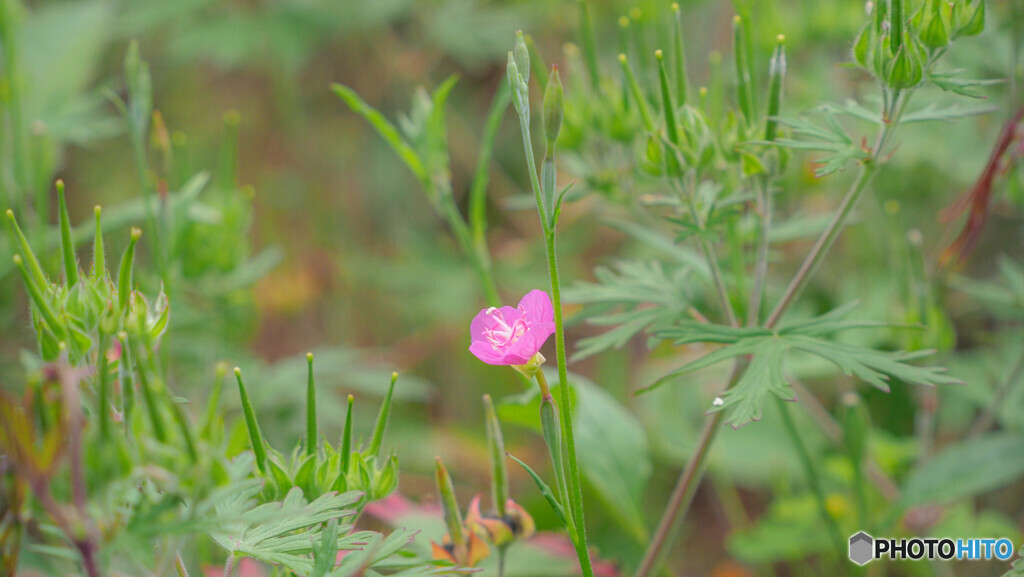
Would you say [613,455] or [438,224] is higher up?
[438,224]

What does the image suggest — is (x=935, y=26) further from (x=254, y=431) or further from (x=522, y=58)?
(x=254, y=431)

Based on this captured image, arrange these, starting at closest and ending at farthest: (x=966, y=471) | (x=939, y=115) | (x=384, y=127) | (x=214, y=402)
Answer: (x=214, y=402) < (x=939, y=115) < (x=384, y=127) < (x=966, y=471)

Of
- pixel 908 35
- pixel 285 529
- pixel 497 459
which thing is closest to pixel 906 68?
pixel 908 35

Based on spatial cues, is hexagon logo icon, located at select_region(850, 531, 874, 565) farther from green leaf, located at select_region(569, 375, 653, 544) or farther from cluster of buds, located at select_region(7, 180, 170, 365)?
cluster of buds, located at select_region(7, 180, 170, 365)

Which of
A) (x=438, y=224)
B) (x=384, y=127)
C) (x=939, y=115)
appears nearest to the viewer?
(x=939, y=115)

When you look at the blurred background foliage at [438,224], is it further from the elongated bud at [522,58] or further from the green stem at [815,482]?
the elongated bud at [522,58]

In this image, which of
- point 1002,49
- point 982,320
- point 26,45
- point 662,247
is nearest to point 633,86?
point 662,247

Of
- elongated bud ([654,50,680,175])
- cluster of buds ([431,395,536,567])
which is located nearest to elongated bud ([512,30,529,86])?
elongated bud ([654,50,680,175])

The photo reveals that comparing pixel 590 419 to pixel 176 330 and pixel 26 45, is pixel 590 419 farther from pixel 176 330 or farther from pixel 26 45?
pixel 26 45
